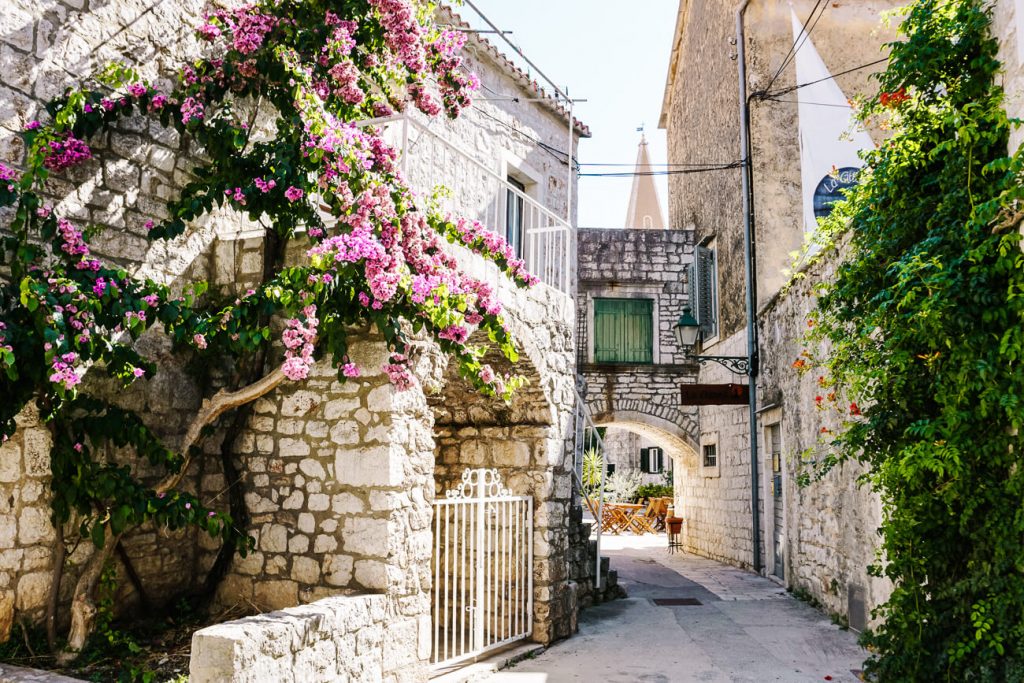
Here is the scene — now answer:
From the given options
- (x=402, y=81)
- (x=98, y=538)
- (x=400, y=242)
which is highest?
(x=402, y=81)

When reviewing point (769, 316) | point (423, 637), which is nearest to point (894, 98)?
point (423, 637)

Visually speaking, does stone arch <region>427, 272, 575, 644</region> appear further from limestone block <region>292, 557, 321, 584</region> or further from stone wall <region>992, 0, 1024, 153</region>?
stone wall <region>992, 0, 1024, 153</region>

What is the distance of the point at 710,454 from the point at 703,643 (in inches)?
292

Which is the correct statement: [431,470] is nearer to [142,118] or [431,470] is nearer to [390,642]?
[390,642]

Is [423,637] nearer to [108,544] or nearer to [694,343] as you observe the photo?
[108,544]

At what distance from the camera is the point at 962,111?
482cm

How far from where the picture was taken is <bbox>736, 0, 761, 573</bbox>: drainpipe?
11414 mm

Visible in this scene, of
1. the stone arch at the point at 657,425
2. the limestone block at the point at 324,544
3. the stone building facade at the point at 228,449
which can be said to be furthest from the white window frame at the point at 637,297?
the limestone block at the point at 324,544

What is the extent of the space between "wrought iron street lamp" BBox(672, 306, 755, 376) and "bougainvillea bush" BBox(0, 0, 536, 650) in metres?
5.48

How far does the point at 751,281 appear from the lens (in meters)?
11.7

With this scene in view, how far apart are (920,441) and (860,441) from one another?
55 cm

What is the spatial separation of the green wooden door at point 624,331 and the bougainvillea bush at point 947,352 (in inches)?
364

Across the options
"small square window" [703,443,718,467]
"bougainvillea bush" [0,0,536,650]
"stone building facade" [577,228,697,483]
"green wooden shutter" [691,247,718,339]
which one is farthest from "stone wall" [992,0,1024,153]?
"stone building facade" [577,228,697,483]

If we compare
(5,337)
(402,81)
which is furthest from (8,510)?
(402,81)
